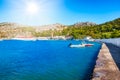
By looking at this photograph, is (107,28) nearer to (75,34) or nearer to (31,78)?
(75,34)

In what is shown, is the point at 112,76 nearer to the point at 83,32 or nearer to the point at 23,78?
the point at 23,78

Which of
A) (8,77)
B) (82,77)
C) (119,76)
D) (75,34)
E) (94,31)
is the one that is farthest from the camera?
(75,34)

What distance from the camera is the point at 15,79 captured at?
63.4 feet

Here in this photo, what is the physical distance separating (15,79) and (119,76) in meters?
9.17

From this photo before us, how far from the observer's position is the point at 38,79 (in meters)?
18.5

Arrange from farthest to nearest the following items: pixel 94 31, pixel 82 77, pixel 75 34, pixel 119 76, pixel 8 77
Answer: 1. pixel 75 34
2. pixel 94 31
3. pixel 8 77
4. pixel 82 77
5. pixel 119 76

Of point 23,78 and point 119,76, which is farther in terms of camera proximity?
point 23,78

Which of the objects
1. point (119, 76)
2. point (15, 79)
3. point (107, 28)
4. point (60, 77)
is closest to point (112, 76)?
point (119, 76)

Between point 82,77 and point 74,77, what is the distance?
64cm

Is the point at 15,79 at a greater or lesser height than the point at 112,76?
lesser

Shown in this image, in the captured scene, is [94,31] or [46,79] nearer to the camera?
[46,79]

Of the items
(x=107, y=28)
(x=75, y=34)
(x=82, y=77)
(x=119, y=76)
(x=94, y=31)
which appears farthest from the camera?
Result: (x=75, y=34)

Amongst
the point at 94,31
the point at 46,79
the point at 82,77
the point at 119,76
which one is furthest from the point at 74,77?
the point at 94,31

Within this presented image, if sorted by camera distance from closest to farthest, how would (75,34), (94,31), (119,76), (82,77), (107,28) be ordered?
(119,76), (82,77), (107,28), (94,31), (75,34)
